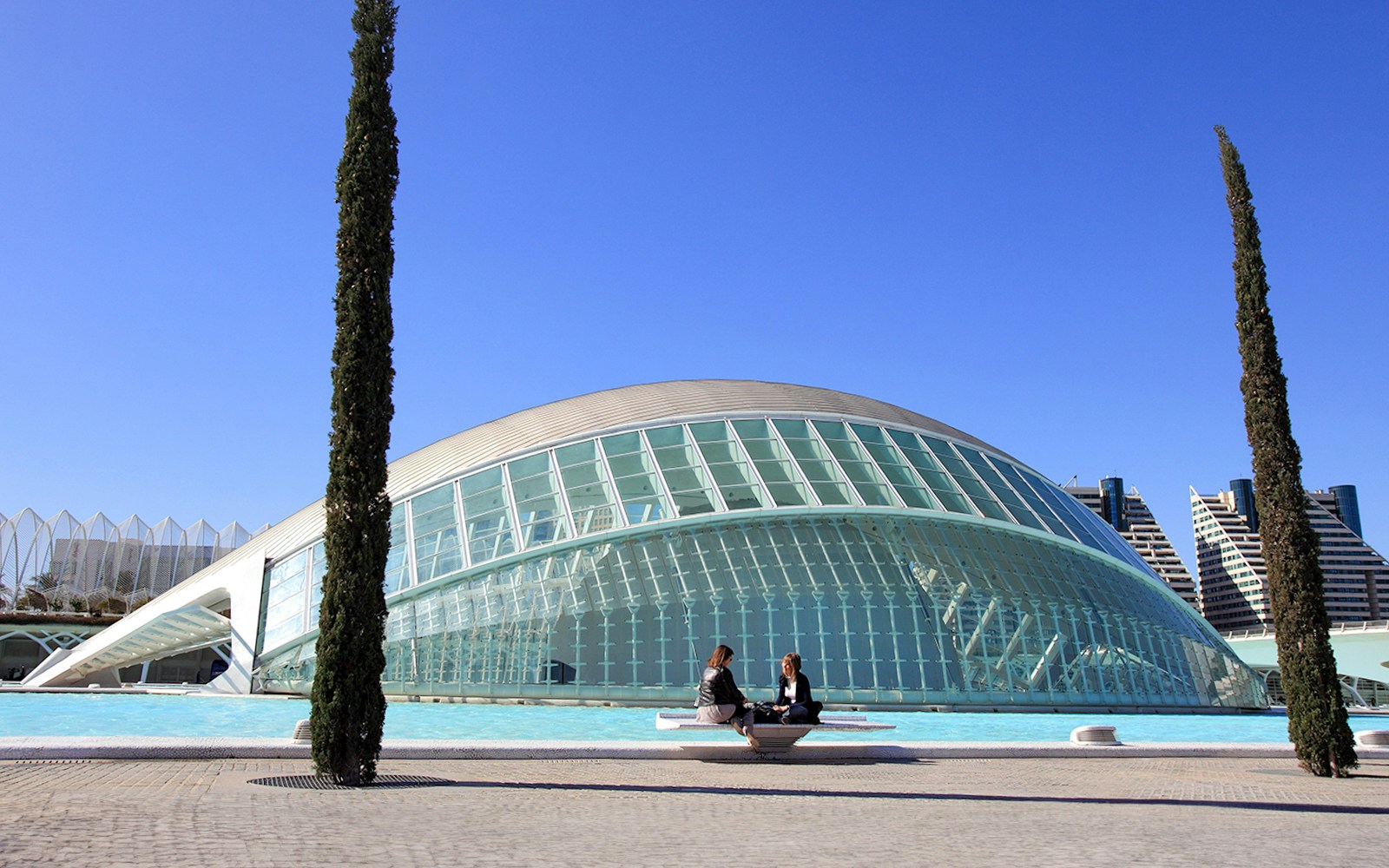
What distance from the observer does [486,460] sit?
96.3 feet

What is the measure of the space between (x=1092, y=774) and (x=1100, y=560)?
18925 millimetres

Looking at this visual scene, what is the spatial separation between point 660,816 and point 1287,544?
10871 mm

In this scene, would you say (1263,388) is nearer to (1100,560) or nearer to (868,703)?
(868,703)

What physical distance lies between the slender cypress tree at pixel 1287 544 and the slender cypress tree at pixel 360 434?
11.8 m

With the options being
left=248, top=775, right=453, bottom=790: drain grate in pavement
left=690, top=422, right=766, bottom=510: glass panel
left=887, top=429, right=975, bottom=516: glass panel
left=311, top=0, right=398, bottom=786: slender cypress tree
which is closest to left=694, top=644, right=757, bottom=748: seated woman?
left=248, top=775, right=453, bottom=790: drain grate in pavement

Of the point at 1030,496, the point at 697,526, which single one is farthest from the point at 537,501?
the point at 1030,496

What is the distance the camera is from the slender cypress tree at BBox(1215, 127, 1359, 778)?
13.7m

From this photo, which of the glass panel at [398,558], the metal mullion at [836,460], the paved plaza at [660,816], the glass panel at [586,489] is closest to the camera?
the paved plaza at [660,816]

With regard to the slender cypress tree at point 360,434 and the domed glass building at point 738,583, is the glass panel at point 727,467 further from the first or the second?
the slender cypress tree at point 360,434

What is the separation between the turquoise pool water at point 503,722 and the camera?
16438mm

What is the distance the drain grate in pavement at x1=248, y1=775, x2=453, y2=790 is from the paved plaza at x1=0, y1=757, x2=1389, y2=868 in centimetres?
4

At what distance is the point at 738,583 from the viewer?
25.3 m

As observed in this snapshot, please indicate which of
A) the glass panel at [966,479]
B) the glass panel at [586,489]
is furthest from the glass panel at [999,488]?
the glass panel at [586,489]

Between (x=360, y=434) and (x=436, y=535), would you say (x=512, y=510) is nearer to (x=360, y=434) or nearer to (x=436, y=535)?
(x=436, y=535)
